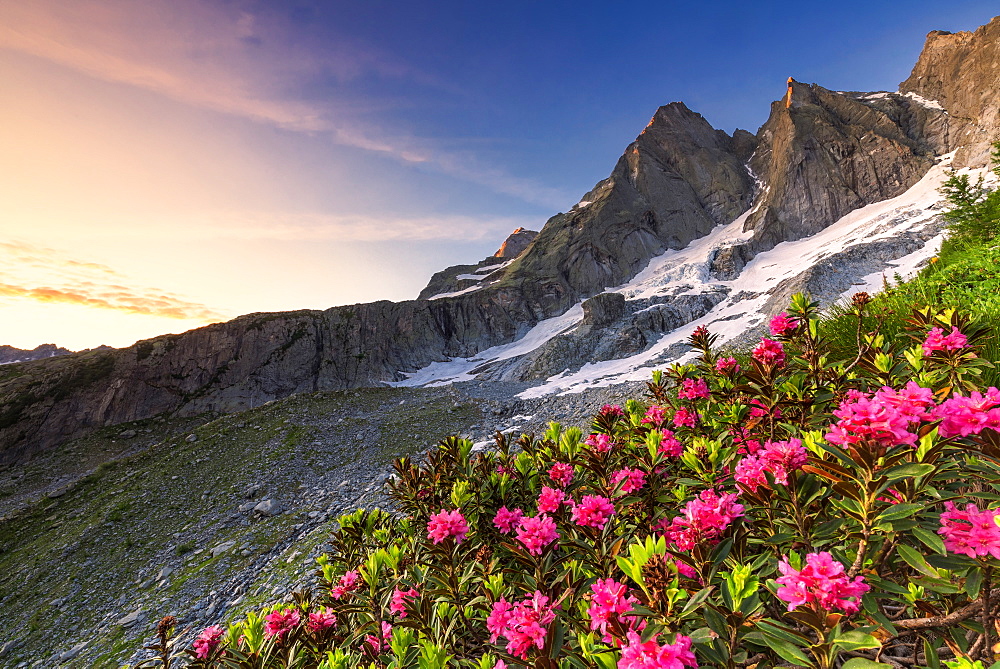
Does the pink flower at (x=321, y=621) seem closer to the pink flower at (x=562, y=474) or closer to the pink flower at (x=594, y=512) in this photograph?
the pink flower at (x=562, y=474)

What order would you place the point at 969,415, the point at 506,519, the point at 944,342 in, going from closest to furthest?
the point at 969,415
the point at 944,342
the point at 506,519

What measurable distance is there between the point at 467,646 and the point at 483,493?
1.33 metres

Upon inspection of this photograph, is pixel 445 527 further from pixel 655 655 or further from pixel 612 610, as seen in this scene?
pixel 655 655

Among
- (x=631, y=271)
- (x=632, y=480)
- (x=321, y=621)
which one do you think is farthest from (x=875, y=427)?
(x=631, y=271)

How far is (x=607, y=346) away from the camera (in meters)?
52.4

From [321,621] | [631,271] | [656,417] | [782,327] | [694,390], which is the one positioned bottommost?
[321,621]

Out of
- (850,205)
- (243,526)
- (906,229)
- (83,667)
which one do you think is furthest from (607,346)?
(850,205)

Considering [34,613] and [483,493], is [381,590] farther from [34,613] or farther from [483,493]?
[34,613]

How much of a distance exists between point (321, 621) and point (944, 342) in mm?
5842

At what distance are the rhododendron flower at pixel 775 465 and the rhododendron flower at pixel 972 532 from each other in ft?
1.79

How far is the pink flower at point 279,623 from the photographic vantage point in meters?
3.39

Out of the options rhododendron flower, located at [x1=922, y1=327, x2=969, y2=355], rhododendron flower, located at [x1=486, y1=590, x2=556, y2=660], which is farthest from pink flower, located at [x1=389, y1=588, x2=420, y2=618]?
rhododendron flower, located at [x1=922, y1=327, x2=969, y2=355]

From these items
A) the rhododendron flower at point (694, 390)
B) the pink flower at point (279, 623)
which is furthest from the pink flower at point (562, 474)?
the pink flower at point (279, 623)

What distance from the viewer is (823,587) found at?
4.96ft
